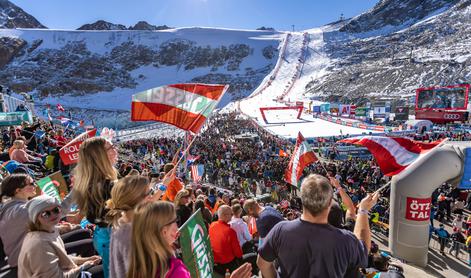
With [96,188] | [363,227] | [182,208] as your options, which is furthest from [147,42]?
[363,227]

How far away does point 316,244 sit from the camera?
2119mm

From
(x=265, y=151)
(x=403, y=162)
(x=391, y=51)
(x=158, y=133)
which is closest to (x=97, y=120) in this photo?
(x=158, y=133)

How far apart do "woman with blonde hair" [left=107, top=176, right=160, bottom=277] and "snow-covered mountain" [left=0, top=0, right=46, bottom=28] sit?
126m

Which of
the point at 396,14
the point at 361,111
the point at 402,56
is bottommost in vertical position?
the point at 361,111

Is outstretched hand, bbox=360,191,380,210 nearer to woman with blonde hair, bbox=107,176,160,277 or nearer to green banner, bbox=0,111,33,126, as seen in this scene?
woman with blonde hair, bbox=107,176,160,277

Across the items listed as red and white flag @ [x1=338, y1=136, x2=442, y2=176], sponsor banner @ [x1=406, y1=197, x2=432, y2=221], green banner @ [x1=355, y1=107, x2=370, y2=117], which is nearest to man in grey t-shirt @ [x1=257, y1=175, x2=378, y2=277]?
red and white flag @ [x1=338, y1=136, x2=442, y2=176]

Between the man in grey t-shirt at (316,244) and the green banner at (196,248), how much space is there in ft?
2.57

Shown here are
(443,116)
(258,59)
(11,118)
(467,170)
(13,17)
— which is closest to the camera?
(467,170)

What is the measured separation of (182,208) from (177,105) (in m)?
2.65

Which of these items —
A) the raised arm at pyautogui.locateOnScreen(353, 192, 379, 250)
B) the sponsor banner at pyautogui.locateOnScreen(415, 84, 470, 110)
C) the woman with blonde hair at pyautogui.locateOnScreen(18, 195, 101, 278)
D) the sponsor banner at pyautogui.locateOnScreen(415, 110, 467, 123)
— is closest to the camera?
the woman with blonde hair at pyautogui.locateOnScreen(18, 195, 101, 278)

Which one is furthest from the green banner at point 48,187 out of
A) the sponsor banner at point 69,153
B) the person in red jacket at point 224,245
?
the person in red jacket at point 224,245

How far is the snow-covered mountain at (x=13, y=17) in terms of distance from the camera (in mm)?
102562

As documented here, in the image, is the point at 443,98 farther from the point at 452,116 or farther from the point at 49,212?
the point at 49,212

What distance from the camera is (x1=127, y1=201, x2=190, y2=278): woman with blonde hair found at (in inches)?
72.2
